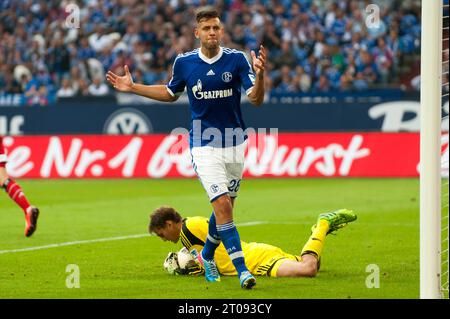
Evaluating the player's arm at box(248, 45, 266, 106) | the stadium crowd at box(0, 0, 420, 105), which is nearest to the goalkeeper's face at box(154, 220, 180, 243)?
the player's arm at box(248, 45, 266, 106)

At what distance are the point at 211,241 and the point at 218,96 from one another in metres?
1.34

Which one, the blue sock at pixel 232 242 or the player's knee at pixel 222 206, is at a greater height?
the player's knee at pixel 222 206

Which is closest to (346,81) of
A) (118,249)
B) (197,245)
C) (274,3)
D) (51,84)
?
(274,3)

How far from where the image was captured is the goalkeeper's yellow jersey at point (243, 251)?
31.8 ft

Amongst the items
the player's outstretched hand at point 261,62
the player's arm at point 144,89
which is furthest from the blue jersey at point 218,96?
the player's outstretched hand at point 261,62

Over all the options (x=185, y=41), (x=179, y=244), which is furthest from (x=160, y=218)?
(x=185, y=41)

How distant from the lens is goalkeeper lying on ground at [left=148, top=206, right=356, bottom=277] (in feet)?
31.6

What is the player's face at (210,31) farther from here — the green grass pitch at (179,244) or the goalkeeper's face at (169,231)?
the green grass pitch at (179,244)

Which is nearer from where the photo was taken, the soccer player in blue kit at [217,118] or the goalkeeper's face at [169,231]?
the soccer player in blue kit at [217,118]

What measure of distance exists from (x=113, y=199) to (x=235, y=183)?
374 inches

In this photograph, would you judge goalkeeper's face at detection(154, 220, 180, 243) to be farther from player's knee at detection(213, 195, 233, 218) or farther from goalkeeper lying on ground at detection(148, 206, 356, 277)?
player's knee at detection(213, 195, 233, 218)

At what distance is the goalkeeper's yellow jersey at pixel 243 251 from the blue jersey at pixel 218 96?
0.97 metres

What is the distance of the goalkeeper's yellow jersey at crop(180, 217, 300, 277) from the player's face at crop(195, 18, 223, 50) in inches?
71.6

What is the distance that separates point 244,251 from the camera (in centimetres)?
973
